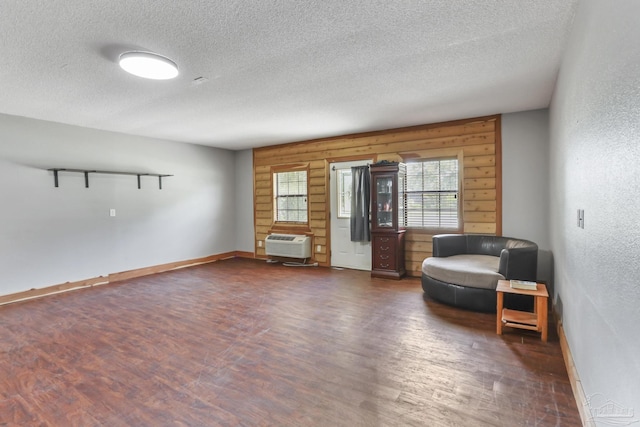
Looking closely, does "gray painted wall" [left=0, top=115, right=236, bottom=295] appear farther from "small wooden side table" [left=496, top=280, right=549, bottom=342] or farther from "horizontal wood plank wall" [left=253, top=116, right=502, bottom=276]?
"small wooden side table" [left=496, top=280, right=549, bottom=342]

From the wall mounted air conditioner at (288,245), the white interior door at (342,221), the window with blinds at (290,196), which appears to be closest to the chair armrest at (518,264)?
the white interior door at (342,221)

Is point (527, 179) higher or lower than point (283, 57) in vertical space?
lower

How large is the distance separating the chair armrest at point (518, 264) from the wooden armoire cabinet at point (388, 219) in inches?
73.0

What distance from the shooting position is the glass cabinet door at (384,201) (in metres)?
5.28

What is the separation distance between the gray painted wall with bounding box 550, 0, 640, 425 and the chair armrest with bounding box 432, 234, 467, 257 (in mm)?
2177

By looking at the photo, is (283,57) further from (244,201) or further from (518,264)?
(244,201)

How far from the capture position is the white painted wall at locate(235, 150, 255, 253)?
7.56 m

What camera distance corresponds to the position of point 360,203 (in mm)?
5785

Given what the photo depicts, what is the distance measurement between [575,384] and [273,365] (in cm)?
207

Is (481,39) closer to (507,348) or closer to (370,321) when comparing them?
(507,348)

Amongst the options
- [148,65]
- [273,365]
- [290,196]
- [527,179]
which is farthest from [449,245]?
[148,65]

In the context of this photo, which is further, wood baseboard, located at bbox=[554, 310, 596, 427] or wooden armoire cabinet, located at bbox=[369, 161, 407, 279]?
wooden armoire cabinet, located at bbox=[369, 161, 407, 279]

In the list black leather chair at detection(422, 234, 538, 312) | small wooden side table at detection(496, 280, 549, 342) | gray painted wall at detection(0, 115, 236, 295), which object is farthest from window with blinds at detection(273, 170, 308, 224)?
small wooden side table at detection(496, 280, 549, 342)

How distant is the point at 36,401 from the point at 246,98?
3321 mm
